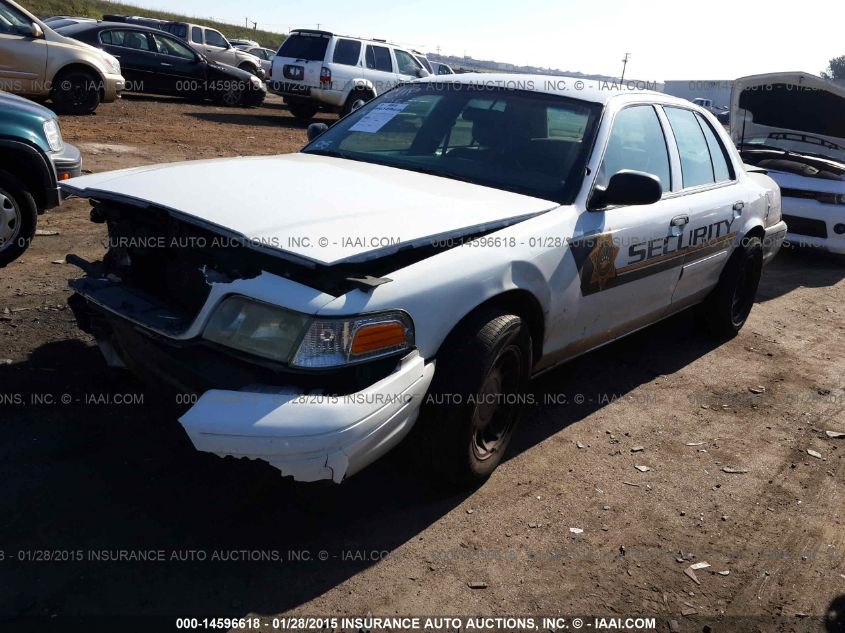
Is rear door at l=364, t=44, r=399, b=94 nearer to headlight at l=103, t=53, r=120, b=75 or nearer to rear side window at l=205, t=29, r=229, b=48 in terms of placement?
headlight at l=103, t=53, r=120, b=75

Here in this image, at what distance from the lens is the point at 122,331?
315 centimetres

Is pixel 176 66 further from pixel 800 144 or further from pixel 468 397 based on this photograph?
pixel 468 397

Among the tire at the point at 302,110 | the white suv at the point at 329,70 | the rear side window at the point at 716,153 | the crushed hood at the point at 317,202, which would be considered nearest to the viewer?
the crushed hood at the point at 317,202

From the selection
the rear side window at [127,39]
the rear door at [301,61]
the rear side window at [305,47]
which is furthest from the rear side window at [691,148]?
the rear side window at [127,39]

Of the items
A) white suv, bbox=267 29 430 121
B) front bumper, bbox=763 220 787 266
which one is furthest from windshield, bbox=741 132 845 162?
white suv, bbox=267 29 430 121

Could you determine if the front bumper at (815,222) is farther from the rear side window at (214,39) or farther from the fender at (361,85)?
the rear side window at (214,39)

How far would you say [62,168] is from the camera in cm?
574

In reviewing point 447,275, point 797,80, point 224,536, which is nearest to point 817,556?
point 447,275

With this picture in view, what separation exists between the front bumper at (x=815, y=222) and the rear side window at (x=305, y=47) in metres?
11.4

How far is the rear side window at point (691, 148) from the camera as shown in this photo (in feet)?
15.8

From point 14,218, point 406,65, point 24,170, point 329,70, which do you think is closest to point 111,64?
point 329,70

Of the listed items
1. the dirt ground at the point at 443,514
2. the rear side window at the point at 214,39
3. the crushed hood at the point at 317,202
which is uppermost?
the rear side window at the point at 214,39

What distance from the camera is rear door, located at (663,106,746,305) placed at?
15.6 feet

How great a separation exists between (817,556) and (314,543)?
2.15 m
